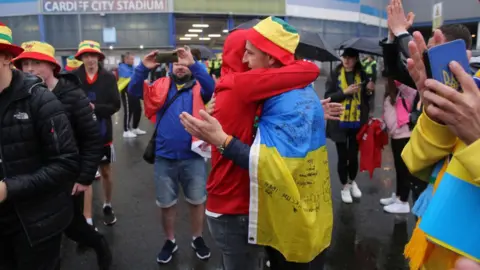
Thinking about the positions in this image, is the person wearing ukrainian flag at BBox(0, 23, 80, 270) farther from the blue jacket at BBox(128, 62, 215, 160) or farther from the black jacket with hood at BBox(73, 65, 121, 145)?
the black jacket with hood at BBox(73, 65, 121, 145)

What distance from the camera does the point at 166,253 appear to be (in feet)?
13.0

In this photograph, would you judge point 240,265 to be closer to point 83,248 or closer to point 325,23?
point 83,248

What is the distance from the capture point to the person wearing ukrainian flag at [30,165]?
7.26 ft

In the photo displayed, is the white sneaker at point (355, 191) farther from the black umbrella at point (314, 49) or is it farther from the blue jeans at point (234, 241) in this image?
the blue jeans at point (234, 241)

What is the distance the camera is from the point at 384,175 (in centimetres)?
684

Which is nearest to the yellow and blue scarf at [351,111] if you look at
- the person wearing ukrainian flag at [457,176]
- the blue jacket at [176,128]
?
the blue jacket at [176,128]

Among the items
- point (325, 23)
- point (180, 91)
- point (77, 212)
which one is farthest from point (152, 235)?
point (325, 23)

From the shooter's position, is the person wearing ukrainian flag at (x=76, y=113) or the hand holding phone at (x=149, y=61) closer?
the person wearing ukrainian flag at (x=76, y=113)

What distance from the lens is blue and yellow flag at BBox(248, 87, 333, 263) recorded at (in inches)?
77.4

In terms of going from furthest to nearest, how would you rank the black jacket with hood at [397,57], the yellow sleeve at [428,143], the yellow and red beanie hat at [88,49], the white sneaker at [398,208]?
the white sneaker at [398,208] → the yellow and red beanie hat at [88,49] → the black jacket with hood at [397,57] → the yellow sleeve at [428,143]

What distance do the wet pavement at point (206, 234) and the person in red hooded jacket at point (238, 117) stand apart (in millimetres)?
515

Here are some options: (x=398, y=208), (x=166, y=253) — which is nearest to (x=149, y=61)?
(x=166, y=253)

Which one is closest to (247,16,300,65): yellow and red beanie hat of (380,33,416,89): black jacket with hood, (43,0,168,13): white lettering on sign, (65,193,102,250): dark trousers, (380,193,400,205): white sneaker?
(380,33,416,89): black jacket with hood

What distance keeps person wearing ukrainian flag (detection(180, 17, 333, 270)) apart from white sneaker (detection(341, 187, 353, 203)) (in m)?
3.41
